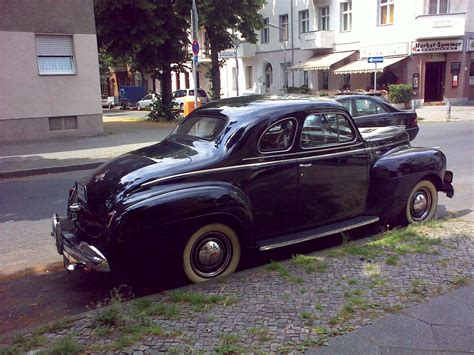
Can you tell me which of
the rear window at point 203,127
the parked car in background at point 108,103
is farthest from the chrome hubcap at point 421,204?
the parked car in background at point 108,103

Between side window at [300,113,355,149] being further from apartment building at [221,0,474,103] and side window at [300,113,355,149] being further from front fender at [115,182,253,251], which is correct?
apartment building at [221,0,474,103]

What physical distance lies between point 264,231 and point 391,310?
152 centimetres

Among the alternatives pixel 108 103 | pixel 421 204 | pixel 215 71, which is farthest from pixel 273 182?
pixel 108 103

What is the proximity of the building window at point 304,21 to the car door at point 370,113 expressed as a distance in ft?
89.3

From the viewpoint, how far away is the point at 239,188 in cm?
Answer: 457

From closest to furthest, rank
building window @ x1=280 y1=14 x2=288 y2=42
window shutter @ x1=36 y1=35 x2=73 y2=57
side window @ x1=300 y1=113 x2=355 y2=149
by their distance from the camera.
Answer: side window @ x1=300 y1=113 x2=355 y2=149 < window shutter @ x1=36 y1=35 x2=73 y2=57 < building window @ x1=280 y1=14 x2=288 y2=42

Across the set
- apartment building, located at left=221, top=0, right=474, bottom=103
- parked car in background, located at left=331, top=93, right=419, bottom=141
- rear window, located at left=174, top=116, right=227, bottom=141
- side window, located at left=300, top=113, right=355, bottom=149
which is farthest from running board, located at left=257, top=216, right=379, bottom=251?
apartment building, located at left=221, top=0, right=474, bottom=103

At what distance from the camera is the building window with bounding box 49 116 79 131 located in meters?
16.6

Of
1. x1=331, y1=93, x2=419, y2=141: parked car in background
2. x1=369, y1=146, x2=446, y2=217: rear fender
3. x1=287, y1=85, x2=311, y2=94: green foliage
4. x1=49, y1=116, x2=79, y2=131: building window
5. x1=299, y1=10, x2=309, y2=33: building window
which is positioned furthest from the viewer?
x1=299, y1=10, x2=309, y2=33: building window

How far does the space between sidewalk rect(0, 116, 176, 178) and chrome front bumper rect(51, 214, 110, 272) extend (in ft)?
22.4

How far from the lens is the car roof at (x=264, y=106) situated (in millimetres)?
4966

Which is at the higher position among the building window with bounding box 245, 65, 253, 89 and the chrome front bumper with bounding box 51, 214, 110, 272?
the building window with bounding box 245, 65, 253, 89

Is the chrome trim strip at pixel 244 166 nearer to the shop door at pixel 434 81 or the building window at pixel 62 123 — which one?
the building window at pixel 62 123

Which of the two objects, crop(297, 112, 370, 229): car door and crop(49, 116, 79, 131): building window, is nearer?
crop(297, 112, 370, 229): car door
